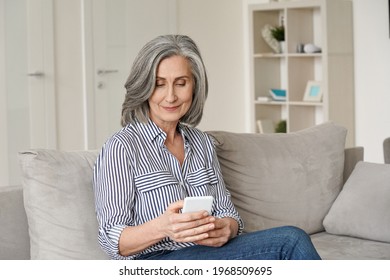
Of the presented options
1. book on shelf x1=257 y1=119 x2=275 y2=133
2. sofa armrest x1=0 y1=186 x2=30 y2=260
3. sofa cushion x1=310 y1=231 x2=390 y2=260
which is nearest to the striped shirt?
sofa armrest x1=0 y1=186 x2=30 y2=260

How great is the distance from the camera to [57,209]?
2488 mm

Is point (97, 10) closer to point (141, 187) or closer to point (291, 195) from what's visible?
point (291, 195)

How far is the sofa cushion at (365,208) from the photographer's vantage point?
3.24 m

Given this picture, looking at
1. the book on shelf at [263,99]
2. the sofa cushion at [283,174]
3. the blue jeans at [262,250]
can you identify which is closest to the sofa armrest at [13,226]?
the blue jeans at [262,250]

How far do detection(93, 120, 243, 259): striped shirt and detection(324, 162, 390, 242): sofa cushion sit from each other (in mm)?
856

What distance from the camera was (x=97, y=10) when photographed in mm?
5590

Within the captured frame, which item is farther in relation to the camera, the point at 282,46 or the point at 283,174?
the point at 282,46

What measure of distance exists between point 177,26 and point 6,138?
1.71m

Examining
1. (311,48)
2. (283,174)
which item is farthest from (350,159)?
(311,48)

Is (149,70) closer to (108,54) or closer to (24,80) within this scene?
(24,80)

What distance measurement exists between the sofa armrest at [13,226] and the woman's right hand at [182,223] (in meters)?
0.53

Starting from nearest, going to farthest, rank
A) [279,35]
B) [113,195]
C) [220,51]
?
[113,195], [279,35], [220,51]

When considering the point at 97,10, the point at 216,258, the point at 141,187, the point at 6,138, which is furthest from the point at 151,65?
the point at 97,10

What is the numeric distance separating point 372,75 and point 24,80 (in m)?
2.54
